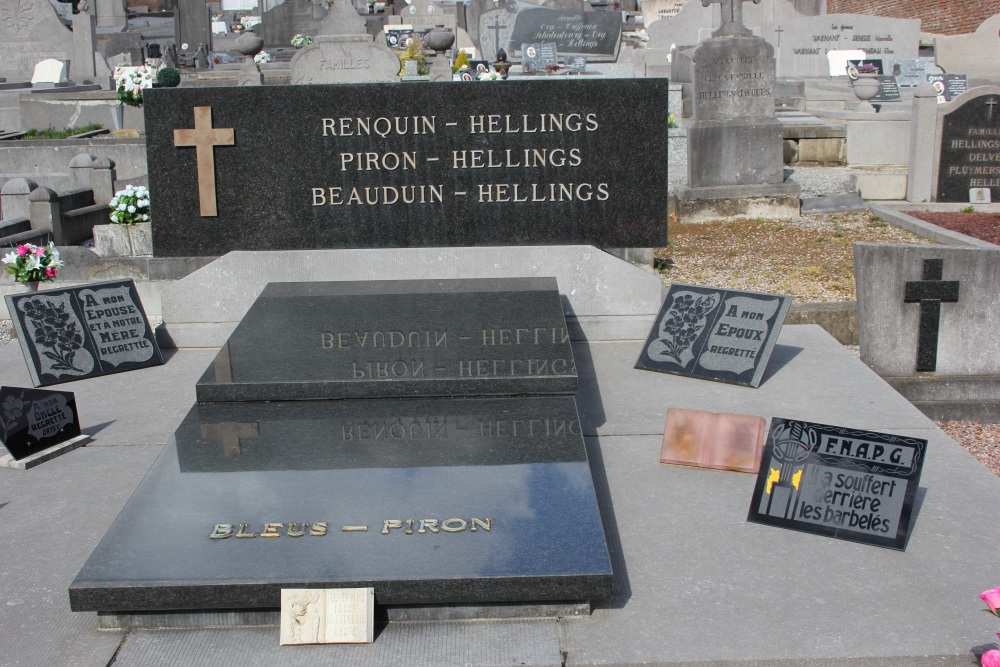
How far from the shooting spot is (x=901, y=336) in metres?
6.10

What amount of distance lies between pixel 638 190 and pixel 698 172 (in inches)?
233

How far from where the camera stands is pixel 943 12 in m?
30.8

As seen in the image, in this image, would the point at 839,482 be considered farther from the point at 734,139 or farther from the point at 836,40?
the point at 836,40

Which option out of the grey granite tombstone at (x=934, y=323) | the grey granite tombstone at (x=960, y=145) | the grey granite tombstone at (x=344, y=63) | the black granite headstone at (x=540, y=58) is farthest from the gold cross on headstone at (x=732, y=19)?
the black granite headstone at (x=540, y=58)

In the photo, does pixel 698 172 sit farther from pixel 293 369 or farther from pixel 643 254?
pixel 293 369

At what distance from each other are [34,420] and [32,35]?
32.4m

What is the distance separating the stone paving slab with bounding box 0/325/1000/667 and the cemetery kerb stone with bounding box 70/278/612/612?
149 millimetres

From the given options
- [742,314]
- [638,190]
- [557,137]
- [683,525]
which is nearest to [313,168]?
[557,137]

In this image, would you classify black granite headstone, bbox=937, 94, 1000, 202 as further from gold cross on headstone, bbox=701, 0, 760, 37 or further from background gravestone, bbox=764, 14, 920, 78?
background gravestone, bbox=764, 14, 920, 78

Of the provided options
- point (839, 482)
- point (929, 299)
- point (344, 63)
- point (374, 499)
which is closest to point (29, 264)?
point (374, 499)

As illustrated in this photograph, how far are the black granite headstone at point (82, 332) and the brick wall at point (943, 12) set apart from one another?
29.2m

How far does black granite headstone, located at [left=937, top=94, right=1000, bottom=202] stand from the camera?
12.0 metres

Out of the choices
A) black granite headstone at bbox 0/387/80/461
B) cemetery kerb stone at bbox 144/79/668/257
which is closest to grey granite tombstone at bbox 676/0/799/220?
cemetery kerb stone at bbox 144/79/668/257

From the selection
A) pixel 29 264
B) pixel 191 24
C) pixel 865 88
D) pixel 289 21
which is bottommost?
pixel 29 264
